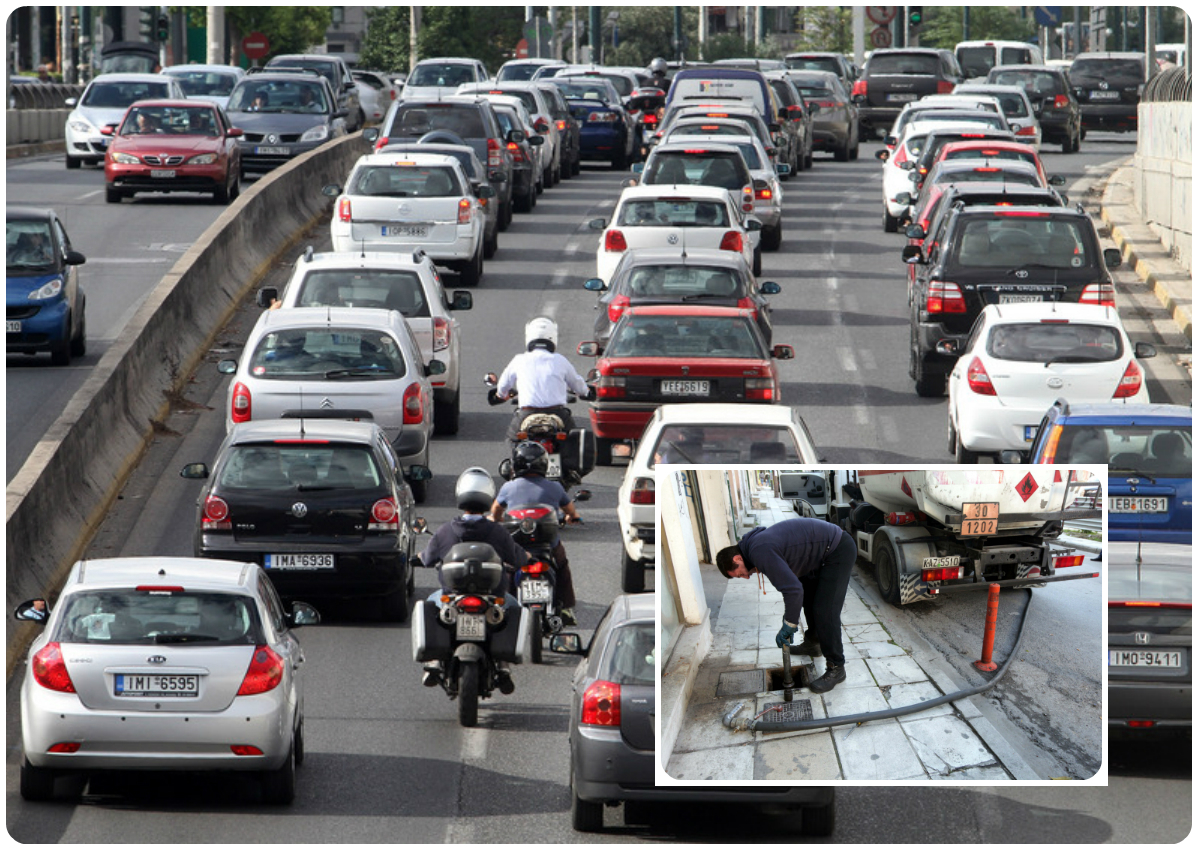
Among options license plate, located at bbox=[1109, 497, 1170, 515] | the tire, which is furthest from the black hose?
license plate, located at bbox=[1109, 497, 1170, 515]

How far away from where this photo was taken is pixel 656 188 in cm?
2862

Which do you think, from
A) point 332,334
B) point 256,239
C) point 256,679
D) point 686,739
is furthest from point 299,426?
point 256,239

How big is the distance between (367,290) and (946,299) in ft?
20.5

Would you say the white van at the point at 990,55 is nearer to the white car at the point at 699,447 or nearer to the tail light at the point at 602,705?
the white car at the point at 699,447

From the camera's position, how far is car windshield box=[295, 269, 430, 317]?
74.6 feet

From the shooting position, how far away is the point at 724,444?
53.4ft

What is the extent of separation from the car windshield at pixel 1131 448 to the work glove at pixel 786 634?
797cm

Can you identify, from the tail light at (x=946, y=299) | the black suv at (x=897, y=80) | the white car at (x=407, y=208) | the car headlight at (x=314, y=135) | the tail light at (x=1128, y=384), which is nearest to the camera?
the tail light at (x=1128, y=384)

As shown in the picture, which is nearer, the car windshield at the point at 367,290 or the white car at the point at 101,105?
the car windshield at the point at 367,290

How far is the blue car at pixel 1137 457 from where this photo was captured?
16.3 m

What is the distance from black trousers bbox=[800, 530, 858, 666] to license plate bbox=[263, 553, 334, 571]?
7.51 metres

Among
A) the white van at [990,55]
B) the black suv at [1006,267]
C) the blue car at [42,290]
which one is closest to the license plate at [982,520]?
the black suv at [1006,267]

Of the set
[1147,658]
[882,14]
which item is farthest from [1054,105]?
[882,14]

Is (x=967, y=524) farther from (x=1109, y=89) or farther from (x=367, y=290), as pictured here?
(x=1109, y=89)
